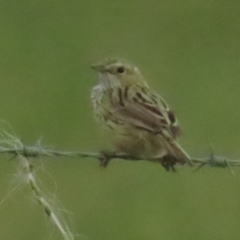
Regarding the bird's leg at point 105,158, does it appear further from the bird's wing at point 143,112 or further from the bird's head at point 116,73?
the bird's head at point 116,73

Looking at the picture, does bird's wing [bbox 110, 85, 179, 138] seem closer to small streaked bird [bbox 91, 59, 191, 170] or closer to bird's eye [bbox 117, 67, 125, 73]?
small streaked bird [bbox 91, 59, 191, 170]

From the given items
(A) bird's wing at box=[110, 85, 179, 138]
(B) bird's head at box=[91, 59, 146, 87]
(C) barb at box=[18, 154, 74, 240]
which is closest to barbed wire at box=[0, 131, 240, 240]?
(C) barb at box=[18, 154, 74, 240]

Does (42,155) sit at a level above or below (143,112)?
below

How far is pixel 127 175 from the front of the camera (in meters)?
8.47

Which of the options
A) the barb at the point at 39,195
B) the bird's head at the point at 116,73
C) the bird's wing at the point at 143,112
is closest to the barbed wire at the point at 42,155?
the barb at the point at 39,195

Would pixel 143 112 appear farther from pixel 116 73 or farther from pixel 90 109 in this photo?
pixel 90 109

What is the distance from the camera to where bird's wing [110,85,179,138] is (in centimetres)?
569

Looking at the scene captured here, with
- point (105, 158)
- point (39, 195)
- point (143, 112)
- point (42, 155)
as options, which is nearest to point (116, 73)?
point (143, 112)

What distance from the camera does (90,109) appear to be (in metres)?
8.13

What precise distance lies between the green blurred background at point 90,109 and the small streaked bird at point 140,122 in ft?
0.32

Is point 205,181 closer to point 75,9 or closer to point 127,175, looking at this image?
point 127,175

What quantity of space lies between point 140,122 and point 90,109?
8.01ft

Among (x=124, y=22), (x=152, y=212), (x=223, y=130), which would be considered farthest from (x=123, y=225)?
(x=124, y=22)

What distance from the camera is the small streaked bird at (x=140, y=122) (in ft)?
18.5
